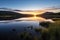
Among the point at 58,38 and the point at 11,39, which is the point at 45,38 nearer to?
the point at 58,38

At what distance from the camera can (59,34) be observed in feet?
47.9

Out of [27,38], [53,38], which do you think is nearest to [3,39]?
[27,38]

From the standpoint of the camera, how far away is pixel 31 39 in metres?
13.9

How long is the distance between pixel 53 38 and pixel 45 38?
0.89 metres

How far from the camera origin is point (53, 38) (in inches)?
508

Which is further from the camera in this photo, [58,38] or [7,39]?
[7,39]

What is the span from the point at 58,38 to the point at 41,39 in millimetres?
1573

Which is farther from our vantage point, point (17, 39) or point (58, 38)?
point (17, 39)

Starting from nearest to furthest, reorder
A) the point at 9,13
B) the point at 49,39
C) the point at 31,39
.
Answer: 1. the point at 49,39
2. the point at 31,39
3. the point at 9,13

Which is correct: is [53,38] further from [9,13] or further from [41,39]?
[9,13]

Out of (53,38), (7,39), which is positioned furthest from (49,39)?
(7,39)

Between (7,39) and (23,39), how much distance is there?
1.74m

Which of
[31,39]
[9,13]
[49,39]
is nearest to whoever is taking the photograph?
[49,39]

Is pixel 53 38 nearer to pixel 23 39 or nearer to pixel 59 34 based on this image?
pixel 59 34
